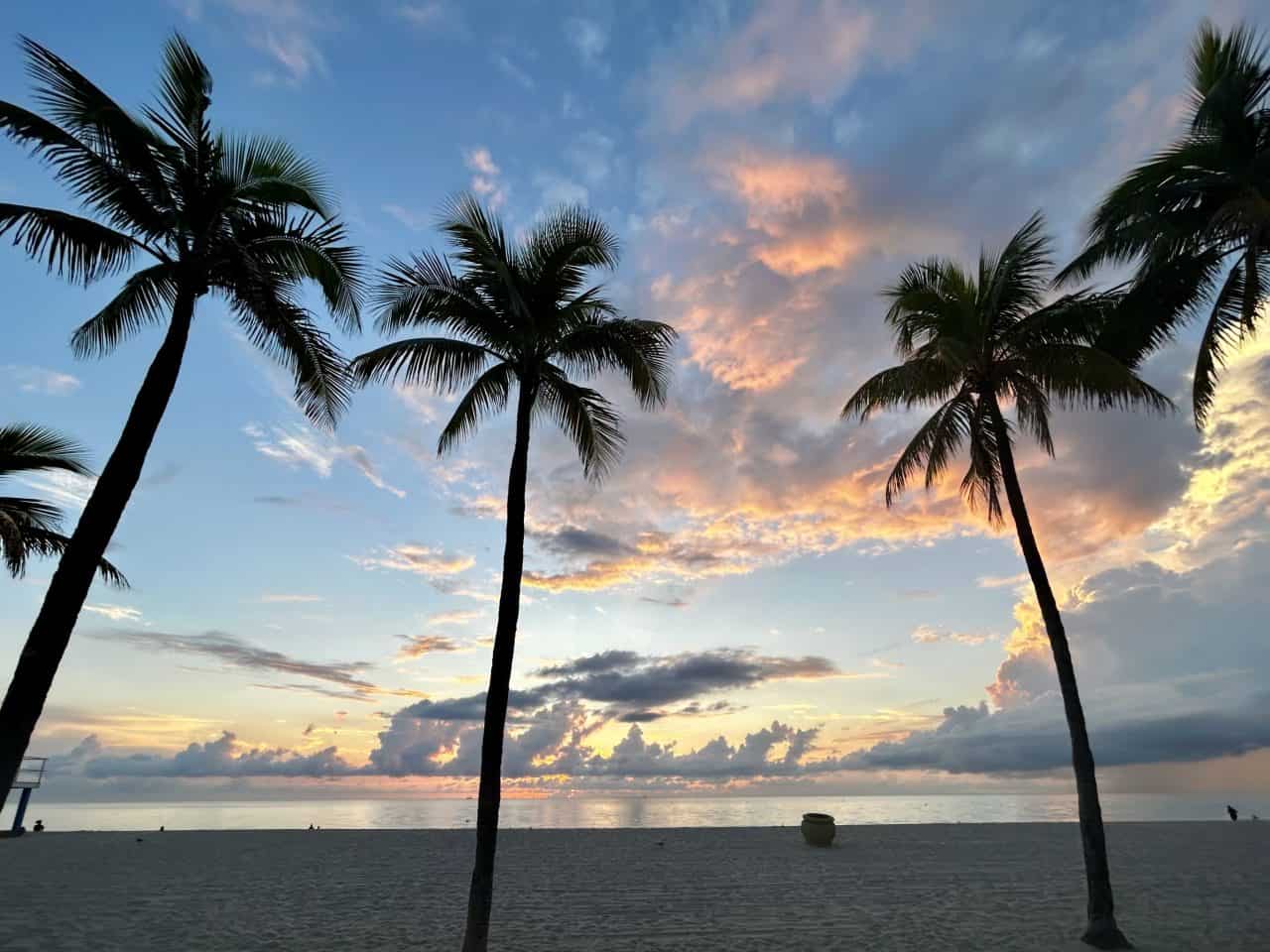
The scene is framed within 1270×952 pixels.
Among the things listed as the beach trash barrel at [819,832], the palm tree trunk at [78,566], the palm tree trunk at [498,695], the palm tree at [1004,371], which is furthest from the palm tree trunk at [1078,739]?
the beach trash barrel at [819,832]

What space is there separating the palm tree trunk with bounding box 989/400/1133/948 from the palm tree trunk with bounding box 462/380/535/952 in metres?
8.74

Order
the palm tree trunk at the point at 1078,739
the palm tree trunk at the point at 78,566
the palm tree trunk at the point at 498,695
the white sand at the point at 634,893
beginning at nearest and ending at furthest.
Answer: the palm tree trunk at the point at 78,566 < the palm tree trunk at the point at 498,695 < the palm tree trunk at the point at 1078,739 < the white sand at the point at 634,893

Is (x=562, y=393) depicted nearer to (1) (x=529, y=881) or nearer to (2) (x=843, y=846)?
(1) (x=529, y=881)

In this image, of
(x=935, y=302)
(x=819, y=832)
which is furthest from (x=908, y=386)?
(x=819, y=832)

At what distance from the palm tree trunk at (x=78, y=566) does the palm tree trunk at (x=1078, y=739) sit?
44.8 feet

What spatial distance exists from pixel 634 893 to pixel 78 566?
14232mm

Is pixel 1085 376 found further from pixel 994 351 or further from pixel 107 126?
pixel 107 126

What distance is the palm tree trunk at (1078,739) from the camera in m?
11.5

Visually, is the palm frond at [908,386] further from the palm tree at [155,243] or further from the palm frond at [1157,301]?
the palm tree at [155,243]

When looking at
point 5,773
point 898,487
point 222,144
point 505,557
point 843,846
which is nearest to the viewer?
point 5,773

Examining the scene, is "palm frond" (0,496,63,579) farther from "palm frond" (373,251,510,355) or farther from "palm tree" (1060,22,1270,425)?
"palm tree" (1060,22,1270,425)

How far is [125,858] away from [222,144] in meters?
23.2

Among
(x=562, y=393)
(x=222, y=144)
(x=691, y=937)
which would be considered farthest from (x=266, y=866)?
(x=222, y=144)

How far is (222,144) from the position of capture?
10.0 m
